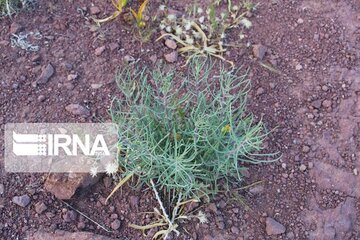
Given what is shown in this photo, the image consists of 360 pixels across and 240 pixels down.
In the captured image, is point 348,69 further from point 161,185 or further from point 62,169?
point 62,169

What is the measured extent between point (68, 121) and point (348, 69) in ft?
4.57

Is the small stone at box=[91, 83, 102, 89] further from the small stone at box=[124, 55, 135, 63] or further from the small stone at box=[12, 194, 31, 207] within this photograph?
Result: the small stone at box=[12, 194, 31, 207]

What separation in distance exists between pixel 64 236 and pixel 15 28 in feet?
3.72

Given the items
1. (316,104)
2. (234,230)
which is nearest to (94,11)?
(316,104)

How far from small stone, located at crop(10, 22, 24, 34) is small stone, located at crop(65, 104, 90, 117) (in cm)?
53

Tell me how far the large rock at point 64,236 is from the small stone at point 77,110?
561mm

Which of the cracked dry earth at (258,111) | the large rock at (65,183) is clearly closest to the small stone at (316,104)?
the cracked dry earth at (258,111)

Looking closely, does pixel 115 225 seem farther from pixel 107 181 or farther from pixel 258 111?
pixel 258 111

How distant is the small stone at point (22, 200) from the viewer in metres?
2.38

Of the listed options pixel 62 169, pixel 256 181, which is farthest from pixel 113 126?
pixel 256 181

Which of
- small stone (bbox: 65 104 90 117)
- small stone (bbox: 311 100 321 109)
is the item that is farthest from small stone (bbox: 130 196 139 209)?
small stone (bbox: 311 100 321 109)

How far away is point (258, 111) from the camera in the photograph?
8.80ft

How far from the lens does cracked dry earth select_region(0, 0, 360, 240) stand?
→ 239cm

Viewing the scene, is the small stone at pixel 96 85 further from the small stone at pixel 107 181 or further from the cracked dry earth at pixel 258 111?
the small stone at pixel 107 181
